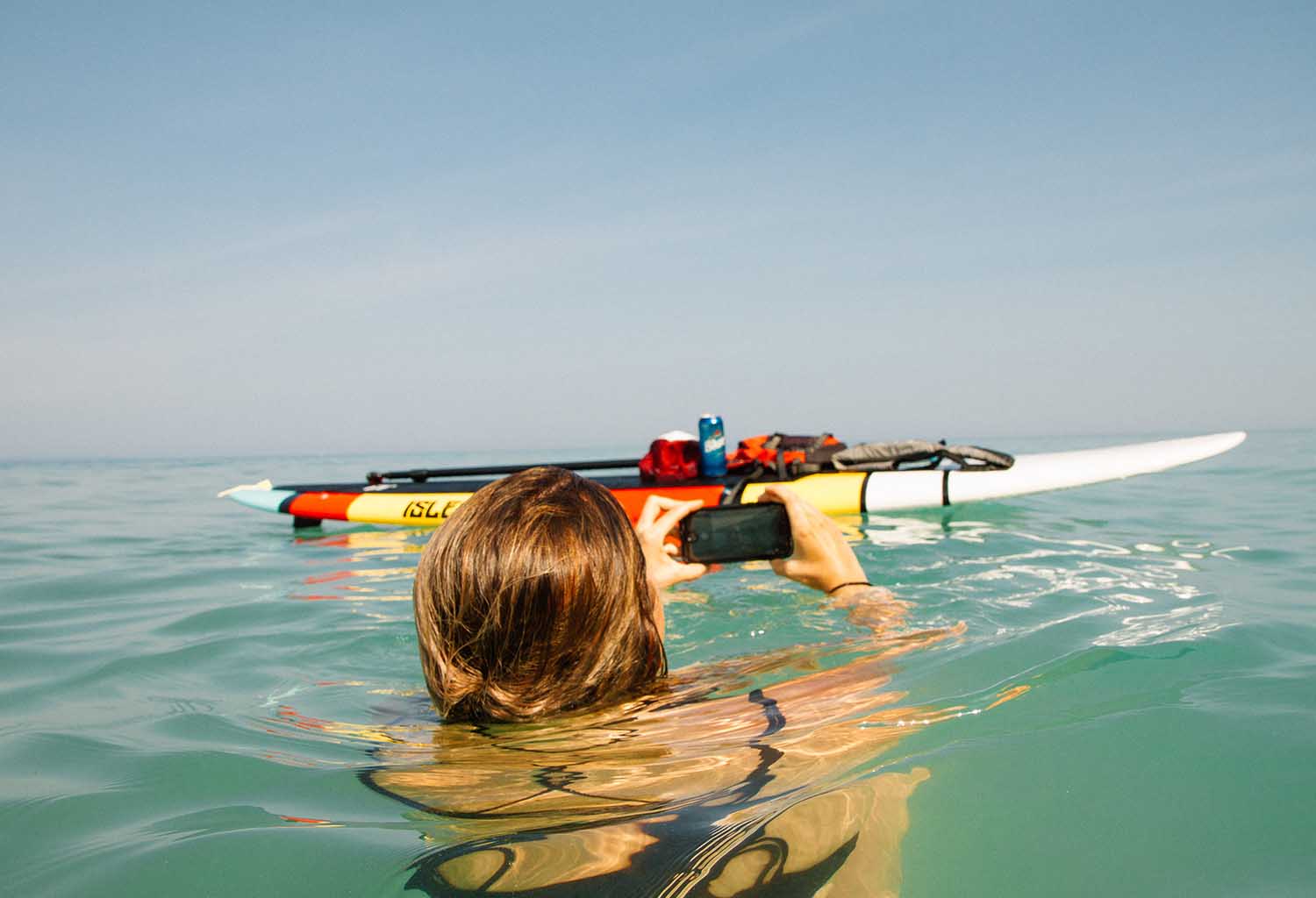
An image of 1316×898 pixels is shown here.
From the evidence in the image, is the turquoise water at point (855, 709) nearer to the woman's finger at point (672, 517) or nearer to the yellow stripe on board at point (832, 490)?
the woman's finger at point (672, 517)

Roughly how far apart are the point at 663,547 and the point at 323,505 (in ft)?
21.6

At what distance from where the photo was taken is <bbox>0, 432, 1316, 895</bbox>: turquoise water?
1253mm

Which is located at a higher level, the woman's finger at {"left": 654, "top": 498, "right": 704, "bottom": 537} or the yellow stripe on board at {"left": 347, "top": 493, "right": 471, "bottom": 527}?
the woman's finger at {"left": 654, "top": 498, "right": 704, "bottom": 537}

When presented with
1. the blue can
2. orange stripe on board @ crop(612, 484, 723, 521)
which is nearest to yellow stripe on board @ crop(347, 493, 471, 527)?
orange stripe on board @ crop(612, 484, 723, 521)

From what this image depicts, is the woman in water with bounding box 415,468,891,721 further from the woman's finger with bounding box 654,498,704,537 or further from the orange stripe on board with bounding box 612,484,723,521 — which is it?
the orange stripe on board with bounding box 612,484,723,521

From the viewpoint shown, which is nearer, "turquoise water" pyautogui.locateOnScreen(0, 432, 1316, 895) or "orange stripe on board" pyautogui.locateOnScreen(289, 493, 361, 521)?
"turquoise water" pyautogui.locateOnScreen(0, 432, 1316, 895)

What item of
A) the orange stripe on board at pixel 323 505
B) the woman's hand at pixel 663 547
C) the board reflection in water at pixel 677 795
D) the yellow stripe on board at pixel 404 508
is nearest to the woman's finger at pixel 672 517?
the woman's hand at pixel 663 547

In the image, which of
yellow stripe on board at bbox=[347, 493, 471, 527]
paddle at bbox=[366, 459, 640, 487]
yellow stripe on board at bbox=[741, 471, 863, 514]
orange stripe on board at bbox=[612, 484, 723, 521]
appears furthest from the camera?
yellow stripe on board at bbox=[347, 493, 471, 527]

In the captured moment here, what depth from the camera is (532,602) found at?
1.39 metres

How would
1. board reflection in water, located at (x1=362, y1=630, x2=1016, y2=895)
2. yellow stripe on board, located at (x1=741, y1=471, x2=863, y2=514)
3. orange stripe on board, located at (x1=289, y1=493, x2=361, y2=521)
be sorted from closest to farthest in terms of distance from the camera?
board reflection in water, located at (x1=362, y1=630, x2=1016, y2=895) < yellow stripe on board, located at (x1=741, y1=471, x2=863, y2=514) < orange stripe on board, located at (x1=289, y1=493, x2=361, y2=521)

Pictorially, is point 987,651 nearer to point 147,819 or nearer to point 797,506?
point 797,506

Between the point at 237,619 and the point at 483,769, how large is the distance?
2.95m

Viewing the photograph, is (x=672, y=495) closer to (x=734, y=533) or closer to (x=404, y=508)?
(x=404, y=508)

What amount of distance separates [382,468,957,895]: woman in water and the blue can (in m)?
4.72
